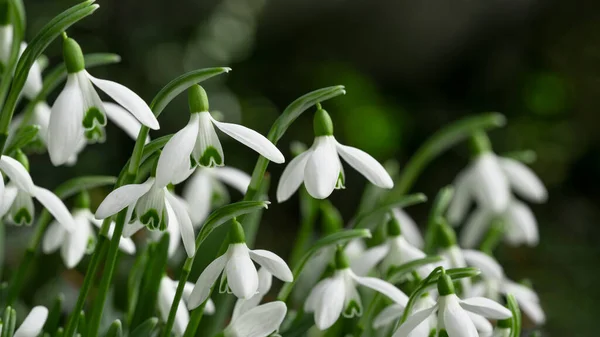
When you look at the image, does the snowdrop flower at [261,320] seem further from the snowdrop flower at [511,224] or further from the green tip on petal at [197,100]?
the snowdrop flower at [511,224]

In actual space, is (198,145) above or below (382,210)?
above

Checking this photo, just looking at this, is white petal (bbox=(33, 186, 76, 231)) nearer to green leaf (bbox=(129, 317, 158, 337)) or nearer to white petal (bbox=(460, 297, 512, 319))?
green leaf (bbox=(129, 317, 158, 337))

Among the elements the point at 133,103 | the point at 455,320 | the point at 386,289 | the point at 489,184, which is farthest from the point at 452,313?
the point at 489,184

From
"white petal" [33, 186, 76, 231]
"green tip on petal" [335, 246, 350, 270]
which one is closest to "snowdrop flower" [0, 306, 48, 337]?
"white petal" [33, 186, 76, 231]

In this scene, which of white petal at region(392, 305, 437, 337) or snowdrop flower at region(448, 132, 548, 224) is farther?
snowdrop flower at region(448, 132, 548, 224)

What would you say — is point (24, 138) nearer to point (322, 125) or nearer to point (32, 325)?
point (32, 325)

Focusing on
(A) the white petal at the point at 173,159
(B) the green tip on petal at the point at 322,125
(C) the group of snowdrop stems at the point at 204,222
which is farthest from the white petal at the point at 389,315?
(A) the white petal at the point at 173,159

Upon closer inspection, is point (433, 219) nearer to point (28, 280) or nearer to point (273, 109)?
point (28, 280)
